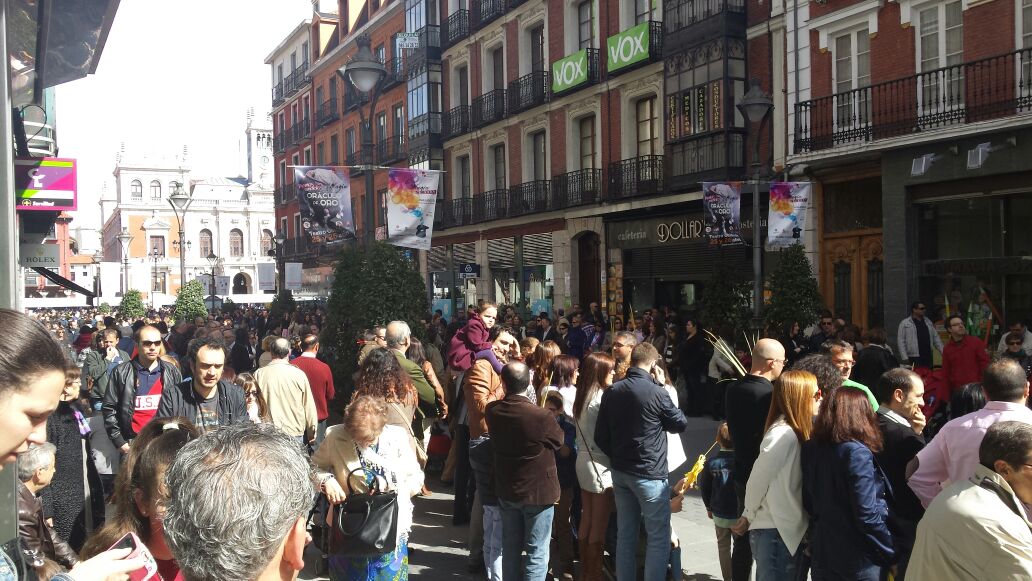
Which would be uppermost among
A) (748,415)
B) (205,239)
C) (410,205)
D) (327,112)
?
(327,112)

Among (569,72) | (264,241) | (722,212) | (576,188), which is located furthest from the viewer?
(264,241)

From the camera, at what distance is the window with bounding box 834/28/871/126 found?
52.4 ft

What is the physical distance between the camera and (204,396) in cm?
618

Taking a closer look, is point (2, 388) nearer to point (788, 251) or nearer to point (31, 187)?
point (31, 187)

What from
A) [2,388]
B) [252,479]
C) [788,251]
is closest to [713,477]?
[252,479]

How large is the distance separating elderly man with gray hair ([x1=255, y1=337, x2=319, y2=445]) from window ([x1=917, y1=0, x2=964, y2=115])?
11981mm

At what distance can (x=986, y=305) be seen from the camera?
14438 millimetres

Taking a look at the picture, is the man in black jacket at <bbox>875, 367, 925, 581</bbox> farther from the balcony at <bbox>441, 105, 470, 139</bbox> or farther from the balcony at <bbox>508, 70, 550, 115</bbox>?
the balcony at <bbox>441, 105, 470, 139</bbox>

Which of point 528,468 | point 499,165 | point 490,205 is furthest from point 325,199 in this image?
point 499,165

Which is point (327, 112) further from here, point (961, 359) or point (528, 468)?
point (528, 468)

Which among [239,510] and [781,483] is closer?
[239,510]

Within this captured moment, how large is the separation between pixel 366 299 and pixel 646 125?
12.7 m

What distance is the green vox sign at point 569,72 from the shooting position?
23.4m

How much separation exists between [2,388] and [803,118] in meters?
17.3
